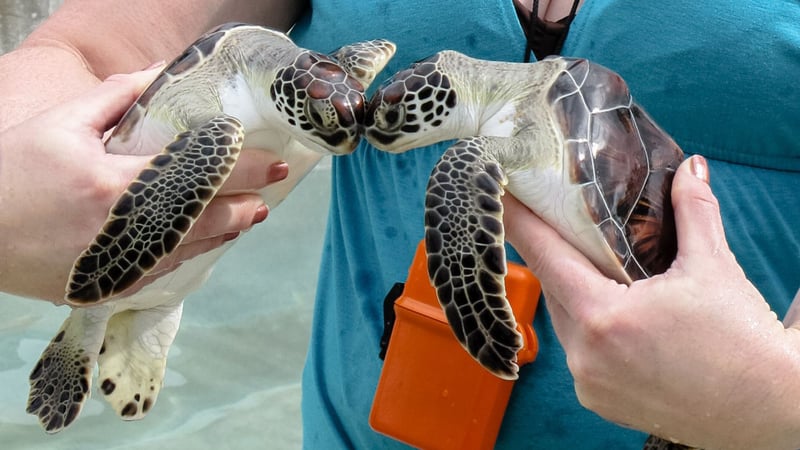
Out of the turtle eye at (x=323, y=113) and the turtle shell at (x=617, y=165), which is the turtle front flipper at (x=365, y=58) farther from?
the turtle shell at (x=617, y=165)

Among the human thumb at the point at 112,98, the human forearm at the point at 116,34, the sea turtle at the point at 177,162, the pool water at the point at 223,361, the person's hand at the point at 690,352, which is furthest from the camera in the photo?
the pool water at the point at 223,361

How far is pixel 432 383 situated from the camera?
1.03 metres

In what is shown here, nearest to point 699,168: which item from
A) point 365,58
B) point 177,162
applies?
point 365,58

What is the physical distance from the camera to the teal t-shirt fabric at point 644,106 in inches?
35.9

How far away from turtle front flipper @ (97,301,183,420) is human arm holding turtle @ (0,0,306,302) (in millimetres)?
345

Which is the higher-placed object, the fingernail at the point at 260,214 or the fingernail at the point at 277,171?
the fingernail at the point at 277,171

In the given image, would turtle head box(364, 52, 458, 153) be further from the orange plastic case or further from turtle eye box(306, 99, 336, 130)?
the orange plastic case

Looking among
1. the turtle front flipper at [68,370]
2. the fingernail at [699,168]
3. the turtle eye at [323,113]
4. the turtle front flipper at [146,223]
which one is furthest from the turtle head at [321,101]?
the turtle front flipper at [68,370]

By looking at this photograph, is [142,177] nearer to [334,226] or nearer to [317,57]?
[317,57]

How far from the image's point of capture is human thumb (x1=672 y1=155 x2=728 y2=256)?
2.55 ft

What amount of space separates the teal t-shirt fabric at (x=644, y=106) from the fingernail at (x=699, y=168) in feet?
0.30

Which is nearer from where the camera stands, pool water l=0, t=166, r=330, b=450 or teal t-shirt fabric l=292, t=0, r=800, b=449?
teal t-shirt fabric l=292, t=0, r=800, b=449

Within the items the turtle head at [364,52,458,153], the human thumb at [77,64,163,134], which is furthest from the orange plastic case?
the human thumb at [77,64,163,134]

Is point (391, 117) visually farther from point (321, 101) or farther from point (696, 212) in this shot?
point (696, 212)
